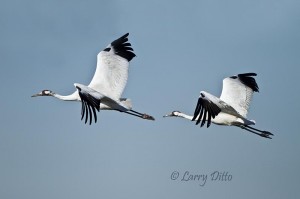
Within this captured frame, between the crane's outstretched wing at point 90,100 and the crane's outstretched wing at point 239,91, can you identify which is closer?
the crane's outstretched wing at point 90,100

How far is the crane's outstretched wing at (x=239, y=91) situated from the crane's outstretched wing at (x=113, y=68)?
3.24 metres

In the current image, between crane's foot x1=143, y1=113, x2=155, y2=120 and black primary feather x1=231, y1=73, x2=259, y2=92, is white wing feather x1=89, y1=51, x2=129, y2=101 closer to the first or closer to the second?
crane's foot x1=143, y1=113, x2=155, y2=120

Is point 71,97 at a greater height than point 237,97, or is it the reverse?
point 237,97

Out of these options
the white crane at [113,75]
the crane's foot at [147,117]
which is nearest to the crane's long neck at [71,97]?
the white crane at [113,75]

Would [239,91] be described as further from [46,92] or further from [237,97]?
[46,92]

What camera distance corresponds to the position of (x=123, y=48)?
89.2 feet

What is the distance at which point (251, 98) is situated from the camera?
26859mm

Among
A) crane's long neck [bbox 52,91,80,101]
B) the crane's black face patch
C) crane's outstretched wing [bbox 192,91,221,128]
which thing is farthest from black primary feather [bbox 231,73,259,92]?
the crane's black face patch

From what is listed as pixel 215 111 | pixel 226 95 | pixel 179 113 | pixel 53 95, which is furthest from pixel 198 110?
pixel 53 95

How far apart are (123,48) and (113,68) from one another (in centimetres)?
77

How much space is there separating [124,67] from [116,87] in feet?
2.43

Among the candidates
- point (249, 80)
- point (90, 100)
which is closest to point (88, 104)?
point (90, 100)

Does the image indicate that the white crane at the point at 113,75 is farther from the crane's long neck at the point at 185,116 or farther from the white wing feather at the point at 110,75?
the crane's long neck at the point at 185,116

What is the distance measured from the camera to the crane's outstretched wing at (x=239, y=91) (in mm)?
26719
